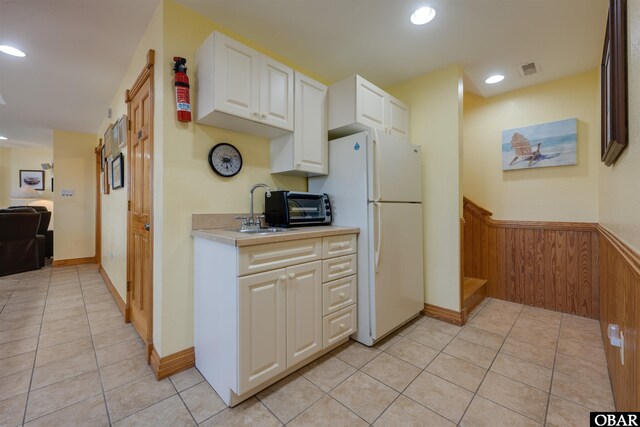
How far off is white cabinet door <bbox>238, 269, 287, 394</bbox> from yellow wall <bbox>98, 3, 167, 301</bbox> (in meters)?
0.99

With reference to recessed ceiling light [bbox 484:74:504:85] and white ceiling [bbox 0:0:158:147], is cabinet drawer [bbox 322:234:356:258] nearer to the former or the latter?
white ceiling [bbox 0:0:158:147]

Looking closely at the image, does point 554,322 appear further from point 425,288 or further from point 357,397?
point 357,397

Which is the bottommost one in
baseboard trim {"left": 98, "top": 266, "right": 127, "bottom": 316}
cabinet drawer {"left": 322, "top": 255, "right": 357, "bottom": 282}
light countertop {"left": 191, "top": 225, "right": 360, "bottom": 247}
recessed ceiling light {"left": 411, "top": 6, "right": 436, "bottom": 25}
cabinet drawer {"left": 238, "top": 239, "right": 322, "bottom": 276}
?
baseboard trim {"left": 98, "top": 266, "right": 127, "bottom": 316}

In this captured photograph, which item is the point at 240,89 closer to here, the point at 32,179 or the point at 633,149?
the point at 633,149

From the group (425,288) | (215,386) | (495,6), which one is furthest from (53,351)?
(495,6)

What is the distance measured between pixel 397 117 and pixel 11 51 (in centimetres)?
345

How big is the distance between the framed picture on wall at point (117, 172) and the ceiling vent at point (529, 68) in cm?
410

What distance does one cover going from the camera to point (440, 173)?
2.58 metres

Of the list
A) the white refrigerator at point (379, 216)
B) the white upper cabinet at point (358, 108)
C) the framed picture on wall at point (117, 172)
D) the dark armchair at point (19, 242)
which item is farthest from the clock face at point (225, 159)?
the dark armchair at point (19, 242)

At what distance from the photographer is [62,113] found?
3787 millimetres

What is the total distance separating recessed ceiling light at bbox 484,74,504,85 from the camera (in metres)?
2.72

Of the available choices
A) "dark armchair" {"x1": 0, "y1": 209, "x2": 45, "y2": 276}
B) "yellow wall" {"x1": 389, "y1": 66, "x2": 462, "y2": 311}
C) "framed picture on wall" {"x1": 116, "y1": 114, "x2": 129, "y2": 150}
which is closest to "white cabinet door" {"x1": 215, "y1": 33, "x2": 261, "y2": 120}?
"framed picture on wall" {"x1": 116, "y1": 114, "x2": 129, "y2": 150}

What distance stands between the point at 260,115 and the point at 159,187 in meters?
0.82

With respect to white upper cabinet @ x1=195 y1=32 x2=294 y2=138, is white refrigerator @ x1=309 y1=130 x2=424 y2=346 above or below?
below
